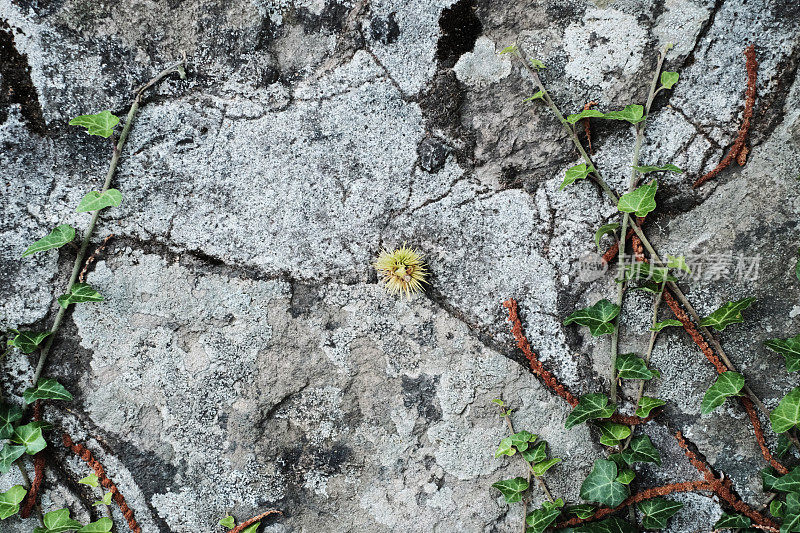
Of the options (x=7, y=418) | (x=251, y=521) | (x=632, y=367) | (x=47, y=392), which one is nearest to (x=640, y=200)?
(x=632, y=367)

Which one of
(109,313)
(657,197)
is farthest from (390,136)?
(109,313)

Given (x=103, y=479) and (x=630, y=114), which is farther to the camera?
(x=103, y=479)

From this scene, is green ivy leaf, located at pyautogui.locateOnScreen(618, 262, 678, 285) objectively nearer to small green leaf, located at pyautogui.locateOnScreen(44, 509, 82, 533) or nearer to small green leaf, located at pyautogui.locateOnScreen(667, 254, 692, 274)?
small green leaf, located at pyautogui.locateOnScreen(667, 254, 692, 274)

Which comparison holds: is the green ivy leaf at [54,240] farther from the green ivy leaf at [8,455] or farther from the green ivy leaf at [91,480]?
the green ivy leaf at [91,480]

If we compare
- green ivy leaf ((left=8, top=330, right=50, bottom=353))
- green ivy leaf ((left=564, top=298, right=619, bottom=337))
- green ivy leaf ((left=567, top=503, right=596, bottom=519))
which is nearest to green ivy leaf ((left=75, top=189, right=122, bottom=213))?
green ivy leaf ((left=8, top=330, right=50, bottom=353))

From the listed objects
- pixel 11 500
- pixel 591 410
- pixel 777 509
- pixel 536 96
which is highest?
pixel 536 96

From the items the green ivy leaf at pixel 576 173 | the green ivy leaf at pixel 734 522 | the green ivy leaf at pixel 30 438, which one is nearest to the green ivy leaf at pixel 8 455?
the green ivy leaf at pixel 30 438

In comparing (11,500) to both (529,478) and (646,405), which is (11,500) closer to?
(529,478)

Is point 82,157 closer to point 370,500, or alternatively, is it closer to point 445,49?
point 445,49
